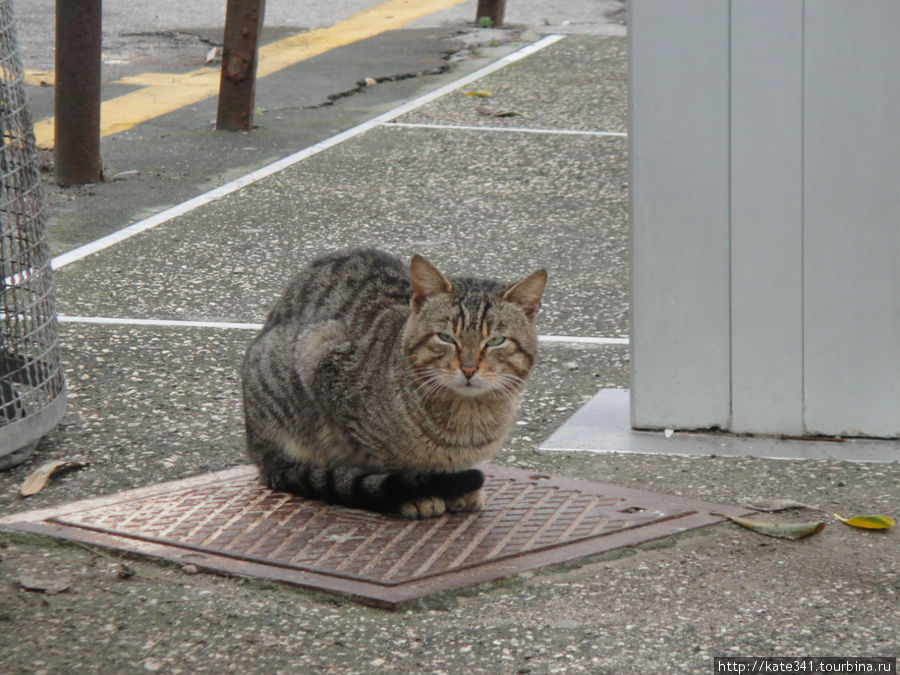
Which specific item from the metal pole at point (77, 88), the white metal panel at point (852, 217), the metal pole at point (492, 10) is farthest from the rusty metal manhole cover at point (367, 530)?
the metal pole at point (492, 10)

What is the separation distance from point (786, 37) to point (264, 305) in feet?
8.47

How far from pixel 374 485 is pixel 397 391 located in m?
0.28

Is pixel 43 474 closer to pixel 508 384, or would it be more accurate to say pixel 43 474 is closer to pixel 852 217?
pixel 508 384

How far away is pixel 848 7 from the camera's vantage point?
3945mm

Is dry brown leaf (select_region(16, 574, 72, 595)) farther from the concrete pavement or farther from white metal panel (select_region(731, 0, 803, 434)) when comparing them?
white metal panel (select_region(731, 0, 803, 434))

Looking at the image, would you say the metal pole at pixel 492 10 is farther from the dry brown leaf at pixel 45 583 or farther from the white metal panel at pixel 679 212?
the dry brown leaf at pixel 45 583

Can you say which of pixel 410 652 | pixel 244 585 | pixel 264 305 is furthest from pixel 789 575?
pixel 264 305

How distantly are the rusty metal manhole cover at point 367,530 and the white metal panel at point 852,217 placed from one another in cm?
79

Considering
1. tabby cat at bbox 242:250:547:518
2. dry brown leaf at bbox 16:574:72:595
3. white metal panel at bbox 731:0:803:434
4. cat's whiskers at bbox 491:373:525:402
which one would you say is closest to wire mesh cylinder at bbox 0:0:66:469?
tabby cat at bbox 242:250:547:518

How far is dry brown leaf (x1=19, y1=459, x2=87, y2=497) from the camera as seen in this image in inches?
151

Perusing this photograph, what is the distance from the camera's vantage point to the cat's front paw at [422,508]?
362 cm

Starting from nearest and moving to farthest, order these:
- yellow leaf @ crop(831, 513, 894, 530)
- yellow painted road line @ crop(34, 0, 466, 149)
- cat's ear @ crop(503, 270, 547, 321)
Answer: yellow leaf @ crop(831, 513, 894, 530) < cat's ear @ crop(503, 270, 547, 321) < yellow painted road line @ crop(34, 0, 466, 149)

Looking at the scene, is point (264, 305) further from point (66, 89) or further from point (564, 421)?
point (66, 89)

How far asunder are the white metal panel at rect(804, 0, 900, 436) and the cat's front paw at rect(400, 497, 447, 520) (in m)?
1.38
